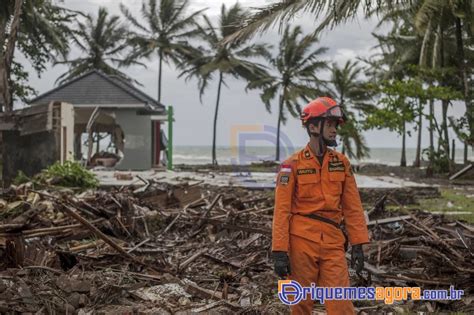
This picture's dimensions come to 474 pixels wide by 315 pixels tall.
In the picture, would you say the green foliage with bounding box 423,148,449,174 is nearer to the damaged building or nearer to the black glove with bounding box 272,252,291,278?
the damaged building

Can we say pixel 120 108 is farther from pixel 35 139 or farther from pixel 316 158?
pixel 316 158

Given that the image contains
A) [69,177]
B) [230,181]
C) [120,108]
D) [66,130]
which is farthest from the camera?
[120,108]

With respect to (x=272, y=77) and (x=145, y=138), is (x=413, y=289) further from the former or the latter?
(x=272, y=77)

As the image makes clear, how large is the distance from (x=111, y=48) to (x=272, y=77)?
11.9m

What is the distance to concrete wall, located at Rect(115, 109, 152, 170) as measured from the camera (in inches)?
985

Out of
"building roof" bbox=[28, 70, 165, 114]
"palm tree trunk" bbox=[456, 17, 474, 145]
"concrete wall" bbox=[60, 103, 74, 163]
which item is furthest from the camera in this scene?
"building roof" bbox=[28, 70, 165, 114]

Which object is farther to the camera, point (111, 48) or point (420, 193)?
point (111, 48)

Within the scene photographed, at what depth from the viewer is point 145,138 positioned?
82.7 ft

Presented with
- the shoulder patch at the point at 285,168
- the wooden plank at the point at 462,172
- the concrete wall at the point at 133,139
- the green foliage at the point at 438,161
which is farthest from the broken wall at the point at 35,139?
the green foliage at the point at 438,161

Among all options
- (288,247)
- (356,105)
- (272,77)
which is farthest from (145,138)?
(288,247)

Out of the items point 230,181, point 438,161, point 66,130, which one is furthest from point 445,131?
point 66,130

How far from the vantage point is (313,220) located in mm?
3855

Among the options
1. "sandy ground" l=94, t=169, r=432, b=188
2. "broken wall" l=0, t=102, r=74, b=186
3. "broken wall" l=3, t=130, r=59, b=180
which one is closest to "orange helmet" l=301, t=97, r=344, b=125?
"sandy ground" l=94, t=169, r=432, b=188

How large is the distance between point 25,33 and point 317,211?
27917mm
